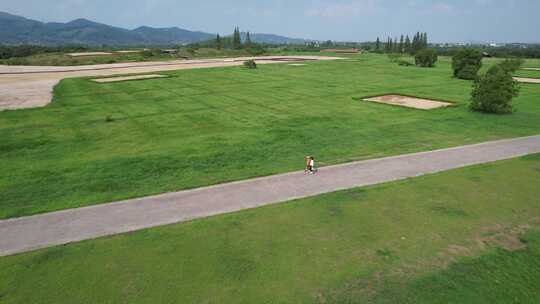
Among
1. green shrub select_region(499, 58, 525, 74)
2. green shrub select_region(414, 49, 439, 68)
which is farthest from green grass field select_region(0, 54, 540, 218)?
green shrub select_region(414, 49, 439, 68)

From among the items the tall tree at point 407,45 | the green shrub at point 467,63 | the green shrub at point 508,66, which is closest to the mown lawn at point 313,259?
the green shrub at point 508,66

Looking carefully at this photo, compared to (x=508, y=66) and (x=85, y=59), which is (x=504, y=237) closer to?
(x=508, y=66)

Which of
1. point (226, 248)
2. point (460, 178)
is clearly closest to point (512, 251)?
point (460, 178)

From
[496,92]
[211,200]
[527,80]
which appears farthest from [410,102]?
[527,80]

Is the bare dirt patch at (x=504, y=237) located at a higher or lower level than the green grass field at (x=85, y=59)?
lower

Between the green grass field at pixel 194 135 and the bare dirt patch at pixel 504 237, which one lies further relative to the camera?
the green grass field at pixel 194 135

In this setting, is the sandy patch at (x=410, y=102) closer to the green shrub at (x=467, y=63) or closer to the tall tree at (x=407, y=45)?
the green shrub at (x=467, y=63)
